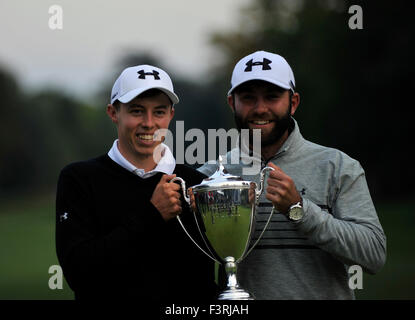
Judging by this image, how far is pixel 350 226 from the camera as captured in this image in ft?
9.86

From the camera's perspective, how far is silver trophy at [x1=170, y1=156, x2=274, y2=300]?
9.83 ft

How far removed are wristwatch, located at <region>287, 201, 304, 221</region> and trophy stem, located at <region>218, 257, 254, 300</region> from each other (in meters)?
0.34

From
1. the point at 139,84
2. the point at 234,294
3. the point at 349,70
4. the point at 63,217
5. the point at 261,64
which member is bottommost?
the point at 234,294

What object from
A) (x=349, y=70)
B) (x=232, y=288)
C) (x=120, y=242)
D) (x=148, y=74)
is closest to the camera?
(x=120, y=242)

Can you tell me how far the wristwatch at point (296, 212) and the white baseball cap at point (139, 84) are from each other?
700 millimetres

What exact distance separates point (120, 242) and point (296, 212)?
69 centimetres

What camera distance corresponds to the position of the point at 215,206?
301cm

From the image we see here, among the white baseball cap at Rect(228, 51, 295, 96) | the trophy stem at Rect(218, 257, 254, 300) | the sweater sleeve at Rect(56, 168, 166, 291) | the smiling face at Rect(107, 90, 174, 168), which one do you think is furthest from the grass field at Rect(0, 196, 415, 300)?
the sweater sleeve at Rect(56, 168, 166, 291)

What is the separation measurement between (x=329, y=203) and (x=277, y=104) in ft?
1.60

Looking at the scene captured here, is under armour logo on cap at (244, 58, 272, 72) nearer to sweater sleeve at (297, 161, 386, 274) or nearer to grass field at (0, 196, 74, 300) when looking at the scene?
sweater sleeve at (297, 161, 386, 274)

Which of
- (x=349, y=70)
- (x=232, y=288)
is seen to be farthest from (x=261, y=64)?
(x=349, y=70)

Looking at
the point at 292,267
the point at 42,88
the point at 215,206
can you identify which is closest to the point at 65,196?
the point at 215,206

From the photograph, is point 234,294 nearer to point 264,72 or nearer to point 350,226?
point 350,226
